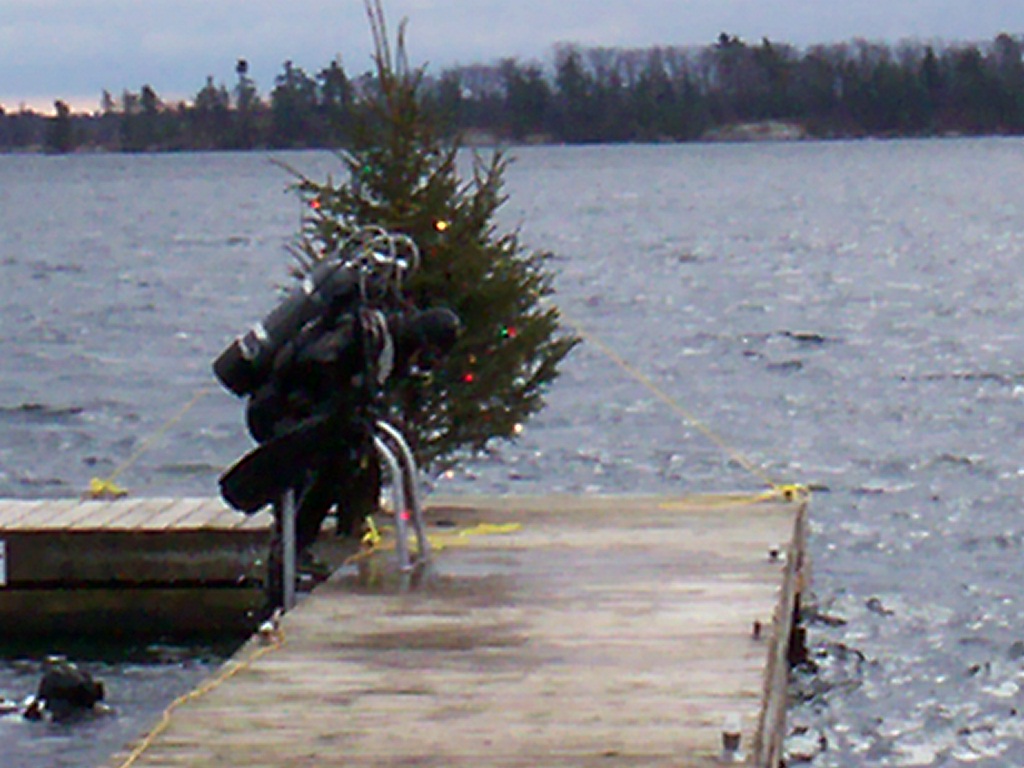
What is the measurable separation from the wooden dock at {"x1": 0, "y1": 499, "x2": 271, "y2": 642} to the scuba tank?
235 cm

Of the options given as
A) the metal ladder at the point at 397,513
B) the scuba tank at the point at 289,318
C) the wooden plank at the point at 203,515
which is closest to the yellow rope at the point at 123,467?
the wooden plank at the point at 203,515

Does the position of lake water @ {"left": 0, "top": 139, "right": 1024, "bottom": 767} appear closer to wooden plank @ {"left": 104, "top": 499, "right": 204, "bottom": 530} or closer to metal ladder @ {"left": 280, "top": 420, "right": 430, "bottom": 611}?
wooden plank @ {"left": 104, "top": 499, "right": 204, "bottom": 530}

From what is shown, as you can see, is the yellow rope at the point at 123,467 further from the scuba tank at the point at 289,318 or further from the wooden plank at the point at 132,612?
the scuba tank at the point at 289,318

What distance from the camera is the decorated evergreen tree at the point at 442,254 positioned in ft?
45.8

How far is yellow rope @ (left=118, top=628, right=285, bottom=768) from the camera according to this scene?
8.30 m

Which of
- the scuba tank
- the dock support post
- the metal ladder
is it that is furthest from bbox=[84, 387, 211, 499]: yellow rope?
the scuba tank

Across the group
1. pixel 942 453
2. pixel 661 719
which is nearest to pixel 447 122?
pixel 661 719

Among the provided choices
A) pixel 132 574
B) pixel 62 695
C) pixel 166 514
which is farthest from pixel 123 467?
pixel 62 695

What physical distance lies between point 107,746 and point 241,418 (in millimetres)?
19009

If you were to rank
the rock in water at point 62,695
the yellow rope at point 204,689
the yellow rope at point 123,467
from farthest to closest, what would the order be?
1. the yellow rope at point 123,467
2. the rock in water at point 62,695
3. the yellow rope at point 204,689

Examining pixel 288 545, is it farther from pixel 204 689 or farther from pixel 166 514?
pixel 166 514

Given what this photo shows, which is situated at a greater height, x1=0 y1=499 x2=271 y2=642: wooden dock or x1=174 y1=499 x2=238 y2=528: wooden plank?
x1=174 y1=499 x2=238 y2=528: wooden plank

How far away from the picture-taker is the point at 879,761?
42.3 ft

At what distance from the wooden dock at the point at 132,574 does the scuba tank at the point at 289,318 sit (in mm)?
2354
